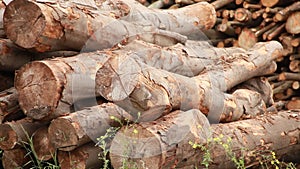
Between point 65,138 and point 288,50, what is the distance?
3.31 meters

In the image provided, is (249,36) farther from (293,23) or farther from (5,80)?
(5,80)

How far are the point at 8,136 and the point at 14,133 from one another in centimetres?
6

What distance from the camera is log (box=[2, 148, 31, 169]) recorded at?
138 inches

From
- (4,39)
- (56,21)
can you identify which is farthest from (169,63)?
(4,39)

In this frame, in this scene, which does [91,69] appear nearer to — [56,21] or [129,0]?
[56,21]

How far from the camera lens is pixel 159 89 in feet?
10.8

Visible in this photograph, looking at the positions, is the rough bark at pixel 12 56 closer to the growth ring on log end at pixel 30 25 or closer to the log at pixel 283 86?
the growth ring on log end at pixel 30 25

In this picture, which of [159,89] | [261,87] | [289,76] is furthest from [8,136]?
[289,76]

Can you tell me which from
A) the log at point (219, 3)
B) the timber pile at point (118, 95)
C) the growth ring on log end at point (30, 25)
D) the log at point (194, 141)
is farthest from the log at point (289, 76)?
the growth ring on log end at point (30, 25)

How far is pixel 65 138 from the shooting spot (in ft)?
10.3

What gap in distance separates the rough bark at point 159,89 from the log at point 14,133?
542 mm

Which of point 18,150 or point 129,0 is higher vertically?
point 129,0

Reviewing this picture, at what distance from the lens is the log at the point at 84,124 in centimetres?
312

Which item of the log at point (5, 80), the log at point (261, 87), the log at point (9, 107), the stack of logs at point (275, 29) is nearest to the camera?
the log at point (9, 107)
